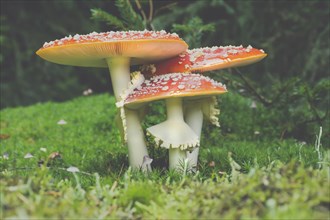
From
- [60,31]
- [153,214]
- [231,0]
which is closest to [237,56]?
[153,214]

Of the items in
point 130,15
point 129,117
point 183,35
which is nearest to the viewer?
point 129,117

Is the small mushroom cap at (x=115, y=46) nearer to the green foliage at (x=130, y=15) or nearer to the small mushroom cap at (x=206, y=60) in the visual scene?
the small mushroom cap at (x=206, y=60)

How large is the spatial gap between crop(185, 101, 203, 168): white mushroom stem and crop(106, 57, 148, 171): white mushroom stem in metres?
0.28

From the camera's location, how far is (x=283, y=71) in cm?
727

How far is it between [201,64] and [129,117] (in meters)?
0.52

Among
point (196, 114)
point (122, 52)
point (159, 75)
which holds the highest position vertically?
point (122, 52)

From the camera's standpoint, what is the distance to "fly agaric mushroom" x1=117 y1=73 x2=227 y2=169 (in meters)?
2.45

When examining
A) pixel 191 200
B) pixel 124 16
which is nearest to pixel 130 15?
pixel 124 16

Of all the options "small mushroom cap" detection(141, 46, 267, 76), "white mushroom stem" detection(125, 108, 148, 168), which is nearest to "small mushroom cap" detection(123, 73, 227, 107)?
"small mushroom cap" detection(141, 46, 267, 76)

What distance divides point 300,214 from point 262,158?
4.78ft

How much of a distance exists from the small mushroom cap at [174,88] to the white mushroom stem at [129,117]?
198mm

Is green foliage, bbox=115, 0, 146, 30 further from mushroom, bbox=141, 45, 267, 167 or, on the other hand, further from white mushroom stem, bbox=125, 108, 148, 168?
white mushroom stem, bbox=125, 108, 148, 168

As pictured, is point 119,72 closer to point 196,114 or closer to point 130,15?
point 196,114

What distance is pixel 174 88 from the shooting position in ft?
8.05
